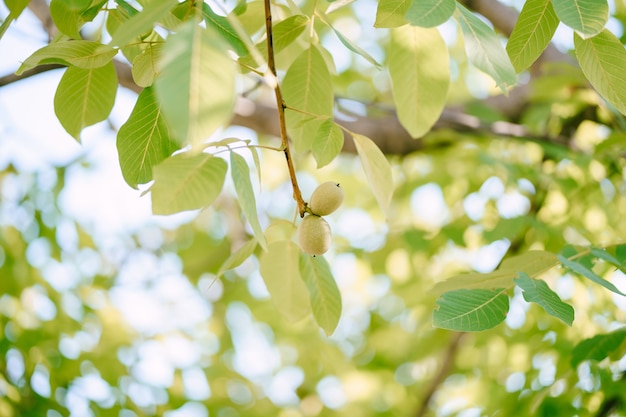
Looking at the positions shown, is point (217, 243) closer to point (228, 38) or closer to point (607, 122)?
point (607, 122)

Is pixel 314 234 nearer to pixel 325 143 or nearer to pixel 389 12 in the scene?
pixel 325 143

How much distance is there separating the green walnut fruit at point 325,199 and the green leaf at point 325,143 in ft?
0.13

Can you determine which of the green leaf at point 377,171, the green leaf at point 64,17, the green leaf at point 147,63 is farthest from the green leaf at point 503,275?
the green leaf at point 64,17

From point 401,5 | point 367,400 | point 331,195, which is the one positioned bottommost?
point 367,400

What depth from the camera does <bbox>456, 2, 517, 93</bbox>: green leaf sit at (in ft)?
2.41

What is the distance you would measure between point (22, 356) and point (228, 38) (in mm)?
1616

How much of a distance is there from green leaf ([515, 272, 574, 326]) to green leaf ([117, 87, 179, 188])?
51 centimetres

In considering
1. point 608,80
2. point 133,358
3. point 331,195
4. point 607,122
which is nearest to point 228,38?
point 331,195

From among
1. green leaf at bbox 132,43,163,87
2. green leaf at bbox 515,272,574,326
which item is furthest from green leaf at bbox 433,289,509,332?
green leaf at bbox 132,43,163,87

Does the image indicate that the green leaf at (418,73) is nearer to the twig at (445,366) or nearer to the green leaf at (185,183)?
the green leaf at (185,183)

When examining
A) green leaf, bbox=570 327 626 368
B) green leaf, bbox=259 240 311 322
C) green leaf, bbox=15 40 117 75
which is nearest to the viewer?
green leaf, bbox=15 40 117 75

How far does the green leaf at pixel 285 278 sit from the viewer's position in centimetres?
101

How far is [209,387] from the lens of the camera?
89.0 inches

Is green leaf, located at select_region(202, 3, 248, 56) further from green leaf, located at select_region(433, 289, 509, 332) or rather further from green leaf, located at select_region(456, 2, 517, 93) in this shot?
green leaf, located at select_region(433, 289, 509, 332)
